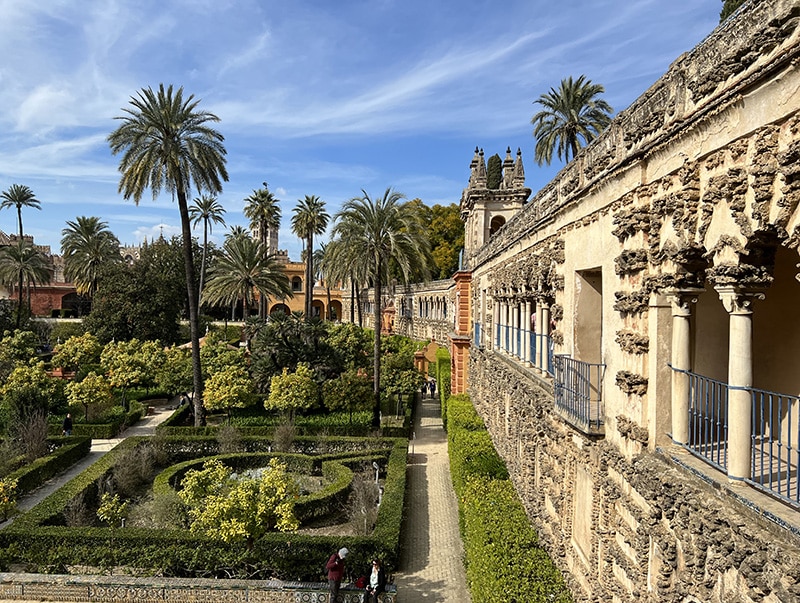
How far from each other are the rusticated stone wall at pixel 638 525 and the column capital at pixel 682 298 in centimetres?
137

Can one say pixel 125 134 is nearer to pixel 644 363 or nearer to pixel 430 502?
pixel 430 502

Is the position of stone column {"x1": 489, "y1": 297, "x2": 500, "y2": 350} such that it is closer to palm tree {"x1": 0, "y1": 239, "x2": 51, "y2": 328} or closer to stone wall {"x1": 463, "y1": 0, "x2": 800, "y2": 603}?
stone wall {"x1": 463, "y1": 0, "x2": 800, "y2": 603}

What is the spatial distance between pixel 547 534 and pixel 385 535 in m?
4.80

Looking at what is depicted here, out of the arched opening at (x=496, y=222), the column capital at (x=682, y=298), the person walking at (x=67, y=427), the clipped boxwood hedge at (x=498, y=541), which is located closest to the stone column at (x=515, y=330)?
the clipped boxwood hedge at (x=498, y=541)

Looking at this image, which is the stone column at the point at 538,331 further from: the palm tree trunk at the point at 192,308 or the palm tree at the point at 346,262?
the palm tree trunk at the point at 192,308

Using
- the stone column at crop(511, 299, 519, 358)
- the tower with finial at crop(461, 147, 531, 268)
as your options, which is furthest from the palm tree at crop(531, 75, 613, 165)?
the stone column at crop(511, 299, 519, 358)

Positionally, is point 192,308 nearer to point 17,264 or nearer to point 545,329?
point 545,329

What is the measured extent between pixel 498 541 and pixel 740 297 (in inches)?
272

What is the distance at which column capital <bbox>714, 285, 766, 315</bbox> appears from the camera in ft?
13.3

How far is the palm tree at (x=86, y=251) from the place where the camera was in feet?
156

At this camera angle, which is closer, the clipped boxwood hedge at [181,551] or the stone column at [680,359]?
the stone column at [680,359]

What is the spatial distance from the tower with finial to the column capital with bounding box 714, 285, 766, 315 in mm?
19503

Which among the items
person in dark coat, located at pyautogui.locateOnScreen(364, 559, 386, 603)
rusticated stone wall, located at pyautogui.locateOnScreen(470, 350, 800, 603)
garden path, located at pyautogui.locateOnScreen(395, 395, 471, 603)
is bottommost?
garden path, located at pyautogui.locateOnScreen(395, 395, 471, 603)

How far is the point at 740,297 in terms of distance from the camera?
4.11 meters
